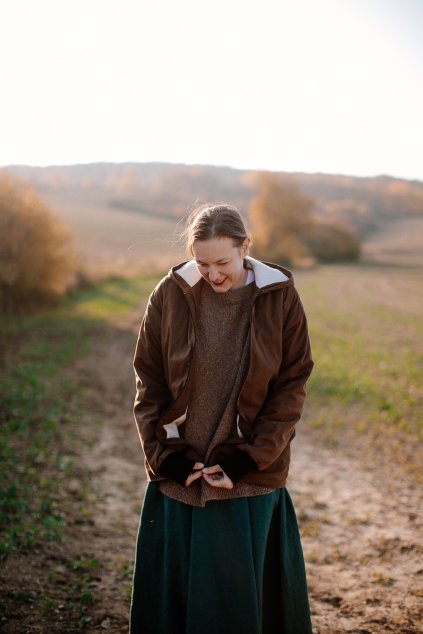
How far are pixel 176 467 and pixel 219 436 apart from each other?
26cm

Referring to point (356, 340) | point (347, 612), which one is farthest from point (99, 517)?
point (356, 340)

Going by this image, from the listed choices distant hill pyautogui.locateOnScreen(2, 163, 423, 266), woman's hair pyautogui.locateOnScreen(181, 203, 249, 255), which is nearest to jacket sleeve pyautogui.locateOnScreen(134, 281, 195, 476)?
woman's hair pyautogui.locateOnScreen(181, 203, 249, 255)

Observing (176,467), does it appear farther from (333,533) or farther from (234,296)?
(333,533)

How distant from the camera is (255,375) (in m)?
2.53

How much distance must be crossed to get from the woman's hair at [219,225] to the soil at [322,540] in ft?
8.89

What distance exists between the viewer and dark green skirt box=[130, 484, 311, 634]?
252cm

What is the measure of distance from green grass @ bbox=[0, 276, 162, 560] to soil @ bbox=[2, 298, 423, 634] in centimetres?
23

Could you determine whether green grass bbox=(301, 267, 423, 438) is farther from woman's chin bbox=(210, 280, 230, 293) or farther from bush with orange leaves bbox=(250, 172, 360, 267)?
bush with orange leaves bbox=(250, 172, 360, 267)

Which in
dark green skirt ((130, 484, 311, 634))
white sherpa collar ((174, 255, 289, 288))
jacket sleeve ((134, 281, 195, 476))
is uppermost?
white sherpa collar ((174, 255, 289, 288))

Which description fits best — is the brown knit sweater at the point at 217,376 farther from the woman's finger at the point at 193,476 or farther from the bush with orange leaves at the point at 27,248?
the bush with orange leaves at the point at 27,248

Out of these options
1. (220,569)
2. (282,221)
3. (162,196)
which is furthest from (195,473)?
(162,196)

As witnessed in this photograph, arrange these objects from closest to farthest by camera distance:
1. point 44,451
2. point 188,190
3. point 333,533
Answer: point 333,533 < point 44,451 < point 188,190

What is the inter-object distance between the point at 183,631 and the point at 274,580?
1.72 feet

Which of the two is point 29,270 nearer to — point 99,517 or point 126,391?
point 126,391
